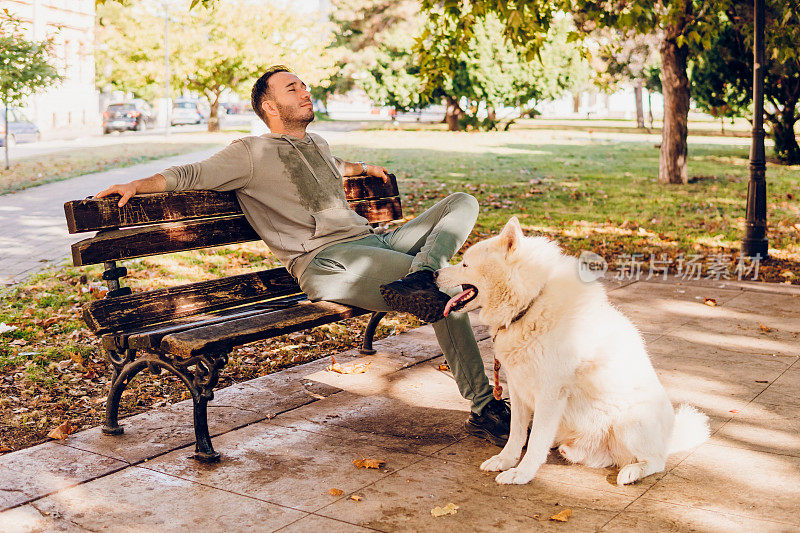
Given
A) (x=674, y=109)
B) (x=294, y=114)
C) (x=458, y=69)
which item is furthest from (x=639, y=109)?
(x=294, y=114)

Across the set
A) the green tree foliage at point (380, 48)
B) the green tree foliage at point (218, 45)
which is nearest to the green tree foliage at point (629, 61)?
the green tree foliage at point (380, 48)

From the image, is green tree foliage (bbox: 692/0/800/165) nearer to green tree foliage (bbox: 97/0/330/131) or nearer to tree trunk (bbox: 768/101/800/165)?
tree trunk (bbox: 768/101/800/165)

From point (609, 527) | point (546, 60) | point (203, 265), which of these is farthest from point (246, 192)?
point (546, 60)

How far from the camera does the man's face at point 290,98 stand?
4883mm

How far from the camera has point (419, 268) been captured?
425 centimetres

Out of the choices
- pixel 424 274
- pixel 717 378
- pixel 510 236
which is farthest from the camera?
pixel 717 378

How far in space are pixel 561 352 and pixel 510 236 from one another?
1.87ft

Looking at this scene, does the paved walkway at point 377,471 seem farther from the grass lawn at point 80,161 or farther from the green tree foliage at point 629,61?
the green tree foliage at point 629,61

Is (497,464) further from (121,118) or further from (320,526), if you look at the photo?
(121,118)

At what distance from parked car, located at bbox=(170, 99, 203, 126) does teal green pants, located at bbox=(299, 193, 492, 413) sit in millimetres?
52085

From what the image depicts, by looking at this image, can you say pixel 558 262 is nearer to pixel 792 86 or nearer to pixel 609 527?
pixel 609 527

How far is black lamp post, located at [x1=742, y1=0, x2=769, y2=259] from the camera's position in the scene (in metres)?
8.57

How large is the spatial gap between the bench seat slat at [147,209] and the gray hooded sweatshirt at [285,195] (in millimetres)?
113

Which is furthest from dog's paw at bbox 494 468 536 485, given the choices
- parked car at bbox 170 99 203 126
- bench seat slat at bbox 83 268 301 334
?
parked car at bbox 170 99 203 126
